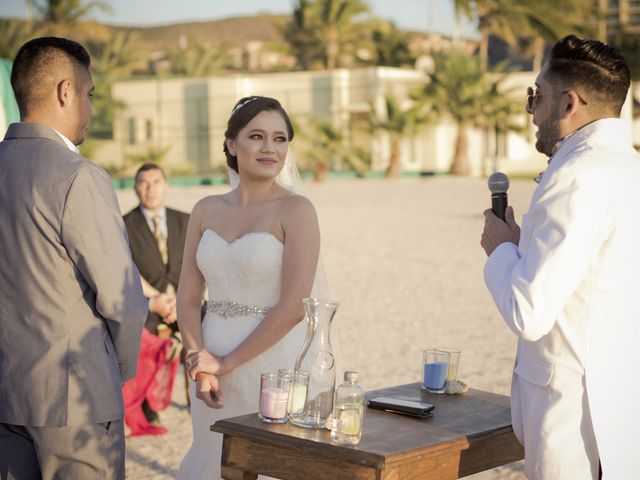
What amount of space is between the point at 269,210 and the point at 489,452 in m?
1.37

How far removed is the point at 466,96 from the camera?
132 ft

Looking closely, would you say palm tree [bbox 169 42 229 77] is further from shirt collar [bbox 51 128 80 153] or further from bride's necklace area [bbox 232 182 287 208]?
shirt collar [bbox 51 128 80 153]

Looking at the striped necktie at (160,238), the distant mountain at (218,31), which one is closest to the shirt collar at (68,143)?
the striped necktie at (160,238)

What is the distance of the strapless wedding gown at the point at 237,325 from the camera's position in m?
4.04

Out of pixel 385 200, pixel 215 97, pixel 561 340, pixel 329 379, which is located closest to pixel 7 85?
pixel 329 379

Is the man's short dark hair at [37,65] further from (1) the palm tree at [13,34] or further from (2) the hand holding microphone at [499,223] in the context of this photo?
(1) the palm tree at [13,34]

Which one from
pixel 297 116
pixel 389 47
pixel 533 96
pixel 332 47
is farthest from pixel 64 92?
pixel 332 47

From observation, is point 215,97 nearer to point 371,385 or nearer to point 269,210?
point 371,385

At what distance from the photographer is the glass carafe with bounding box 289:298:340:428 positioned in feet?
10.2

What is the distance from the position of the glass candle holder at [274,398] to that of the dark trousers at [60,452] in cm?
53

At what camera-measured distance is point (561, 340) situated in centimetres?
292

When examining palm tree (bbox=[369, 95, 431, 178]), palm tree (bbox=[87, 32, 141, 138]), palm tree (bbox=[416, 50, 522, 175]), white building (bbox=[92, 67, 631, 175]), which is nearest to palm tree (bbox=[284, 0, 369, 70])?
white building (bbox=[92, 67, 631, 175])

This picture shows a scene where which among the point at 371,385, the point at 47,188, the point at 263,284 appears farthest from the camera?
the point at 371,385

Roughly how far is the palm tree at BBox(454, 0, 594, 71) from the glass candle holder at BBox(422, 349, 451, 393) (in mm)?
46698
